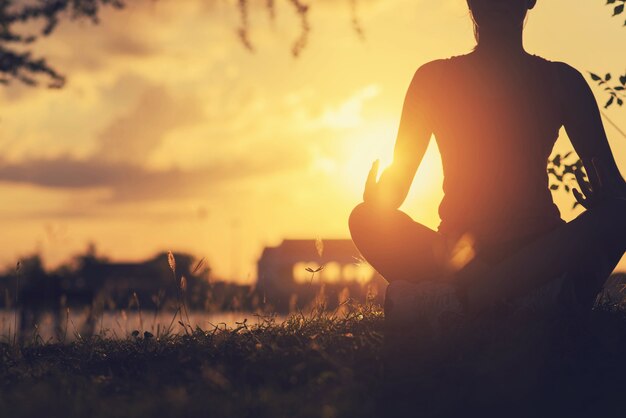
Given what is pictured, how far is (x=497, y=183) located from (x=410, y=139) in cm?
84

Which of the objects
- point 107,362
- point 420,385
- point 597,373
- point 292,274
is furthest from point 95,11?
point 292,274

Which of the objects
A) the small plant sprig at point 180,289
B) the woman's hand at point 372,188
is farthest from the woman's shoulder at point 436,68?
the small plant sprig at point 180,289

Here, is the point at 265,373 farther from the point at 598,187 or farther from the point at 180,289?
the point at 598,187

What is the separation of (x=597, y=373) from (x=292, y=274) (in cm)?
5858

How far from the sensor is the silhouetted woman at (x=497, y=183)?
663 cm

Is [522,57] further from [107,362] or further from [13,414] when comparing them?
[13,414]

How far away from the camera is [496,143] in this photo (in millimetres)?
6848

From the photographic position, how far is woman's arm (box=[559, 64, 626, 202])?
700 cm

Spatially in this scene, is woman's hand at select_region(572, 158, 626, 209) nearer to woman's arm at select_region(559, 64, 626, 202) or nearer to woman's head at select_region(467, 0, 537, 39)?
woman's arm at select_region(559, 64, 626, 202)

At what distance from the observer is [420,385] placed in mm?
5273

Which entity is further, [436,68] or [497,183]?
[436,68]

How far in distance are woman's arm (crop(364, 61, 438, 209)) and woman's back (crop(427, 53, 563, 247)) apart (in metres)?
0.08

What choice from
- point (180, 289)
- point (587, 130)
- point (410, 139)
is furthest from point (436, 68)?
point (180, 289)

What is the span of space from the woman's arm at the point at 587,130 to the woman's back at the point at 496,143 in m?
0.09
